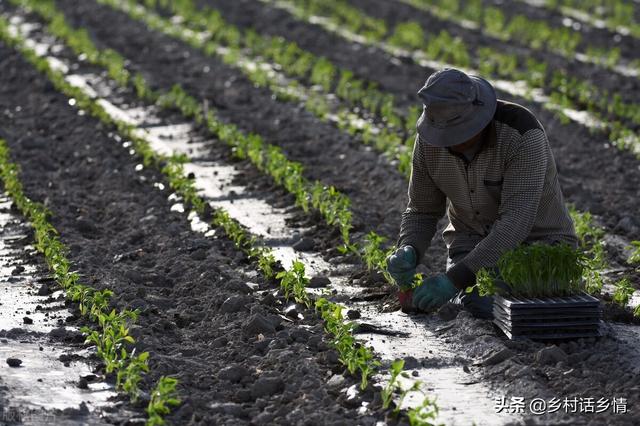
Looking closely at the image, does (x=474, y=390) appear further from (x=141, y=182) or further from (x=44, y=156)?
(x=44, y=156)

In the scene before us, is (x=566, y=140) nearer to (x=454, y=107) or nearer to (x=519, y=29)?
(x=454, y=107)

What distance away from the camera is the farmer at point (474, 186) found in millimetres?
4891

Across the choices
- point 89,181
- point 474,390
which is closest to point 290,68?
point 89,181

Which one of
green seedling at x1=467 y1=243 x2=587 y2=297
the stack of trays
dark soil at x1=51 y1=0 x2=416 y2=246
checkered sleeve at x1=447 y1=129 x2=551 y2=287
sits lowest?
dark soil at x1=51 y1=0 x2=416 y2=246

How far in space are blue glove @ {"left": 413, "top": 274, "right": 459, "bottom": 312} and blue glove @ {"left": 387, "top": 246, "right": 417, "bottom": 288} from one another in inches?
5.0

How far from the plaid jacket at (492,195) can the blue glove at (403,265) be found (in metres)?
0.11

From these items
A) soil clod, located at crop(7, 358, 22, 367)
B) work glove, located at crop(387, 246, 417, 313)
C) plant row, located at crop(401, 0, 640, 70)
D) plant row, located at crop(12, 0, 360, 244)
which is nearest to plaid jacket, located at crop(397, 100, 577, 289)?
work glove, located at crop(387, 246, 417, 313)

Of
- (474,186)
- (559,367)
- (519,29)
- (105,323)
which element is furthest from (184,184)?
(519,29)

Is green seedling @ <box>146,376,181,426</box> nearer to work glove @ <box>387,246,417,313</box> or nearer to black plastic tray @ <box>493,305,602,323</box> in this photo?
work glove @ <box>387,246,417,313</box>

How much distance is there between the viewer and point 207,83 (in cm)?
1210

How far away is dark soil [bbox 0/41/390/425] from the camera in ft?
14.7

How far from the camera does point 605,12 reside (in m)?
16.0

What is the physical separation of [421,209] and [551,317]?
83 centimetres

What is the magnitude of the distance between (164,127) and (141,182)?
6.39ft
